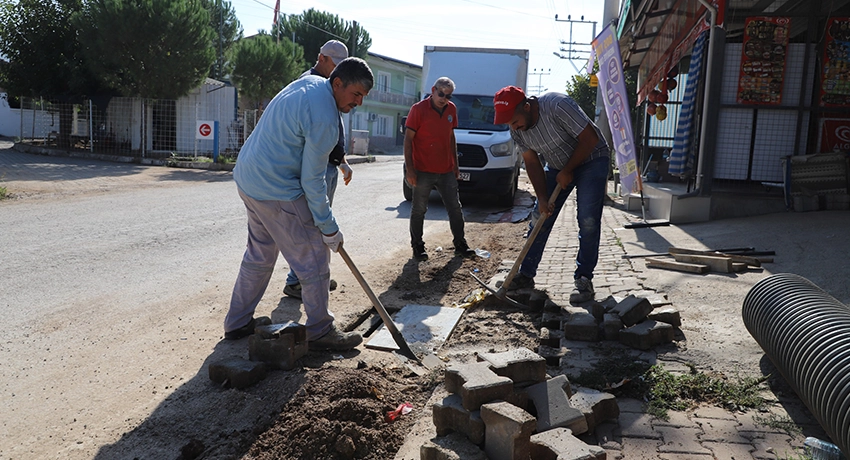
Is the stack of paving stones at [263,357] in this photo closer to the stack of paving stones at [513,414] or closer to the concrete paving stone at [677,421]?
the stack of paving stones at [513,414]

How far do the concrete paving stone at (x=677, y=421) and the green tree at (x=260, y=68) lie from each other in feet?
97.1

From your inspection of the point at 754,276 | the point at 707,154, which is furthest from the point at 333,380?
the point at 707,154

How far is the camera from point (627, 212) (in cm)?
1173

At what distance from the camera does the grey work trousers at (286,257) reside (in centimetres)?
412

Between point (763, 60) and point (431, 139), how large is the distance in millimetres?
5297

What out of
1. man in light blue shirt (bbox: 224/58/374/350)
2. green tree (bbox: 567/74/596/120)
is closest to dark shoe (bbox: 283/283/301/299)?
man in light blue shirt (bbox: 224/58/374/350)

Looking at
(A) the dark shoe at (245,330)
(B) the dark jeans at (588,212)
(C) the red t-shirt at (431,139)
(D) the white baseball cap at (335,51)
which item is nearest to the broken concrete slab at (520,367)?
(A) the dark shoe at (245,330)

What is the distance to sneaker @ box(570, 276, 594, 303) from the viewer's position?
5.41m

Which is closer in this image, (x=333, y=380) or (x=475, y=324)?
(x=333, y=380)

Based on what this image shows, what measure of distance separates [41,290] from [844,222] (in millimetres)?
8229

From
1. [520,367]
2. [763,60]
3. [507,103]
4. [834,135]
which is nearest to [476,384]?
[520,367]

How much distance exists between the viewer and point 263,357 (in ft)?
12.6

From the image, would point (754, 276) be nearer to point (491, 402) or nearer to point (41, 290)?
point (491, 402)

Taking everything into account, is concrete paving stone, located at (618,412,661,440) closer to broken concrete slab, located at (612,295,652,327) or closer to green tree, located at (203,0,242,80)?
broken concrete slab, located at (612,295,652,327)
